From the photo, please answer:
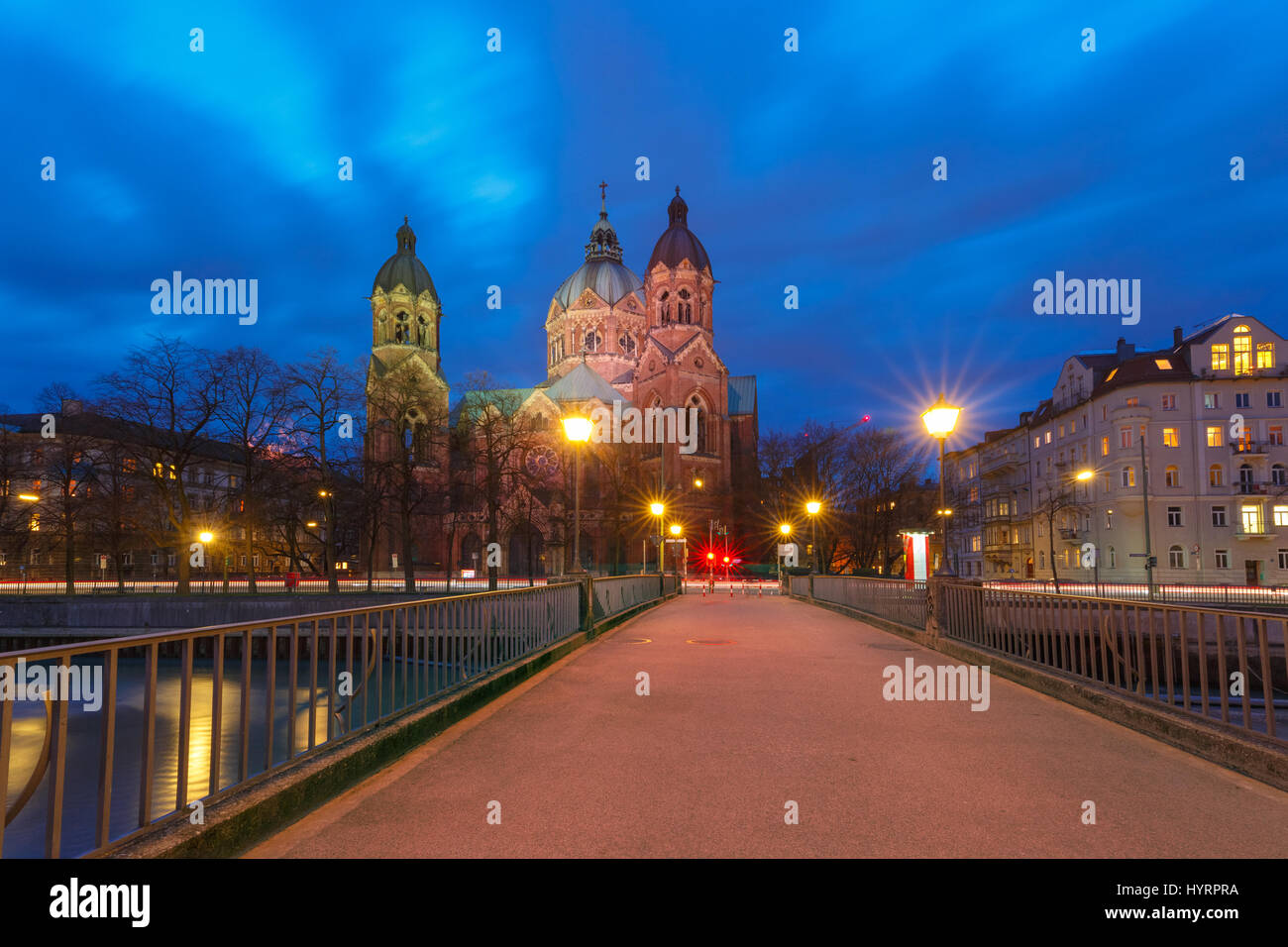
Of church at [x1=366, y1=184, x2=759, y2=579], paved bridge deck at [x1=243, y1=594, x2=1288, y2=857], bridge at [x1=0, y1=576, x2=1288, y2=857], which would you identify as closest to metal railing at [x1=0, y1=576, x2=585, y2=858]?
bridge at [x1=0, y1=576, x2=1288, y2=857]

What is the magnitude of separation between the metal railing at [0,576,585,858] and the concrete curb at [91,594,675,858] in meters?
0.10

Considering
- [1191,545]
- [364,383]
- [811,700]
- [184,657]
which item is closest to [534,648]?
[811,700]

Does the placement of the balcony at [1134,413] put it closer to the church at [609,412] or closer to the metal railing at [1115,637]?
the church at [609,412]

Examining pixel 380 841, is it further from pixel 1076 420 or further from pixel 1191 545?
pixel 1076 420

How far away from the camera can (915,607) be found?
606 inches

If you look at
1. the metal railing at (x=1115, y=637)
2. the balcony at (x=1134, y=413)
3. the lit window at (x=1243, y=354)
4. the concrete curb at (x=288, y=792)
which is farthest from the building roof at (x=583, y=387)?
the concrete curb at (x=288, y=792)

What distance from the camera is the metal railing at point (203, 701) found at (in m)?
3.37

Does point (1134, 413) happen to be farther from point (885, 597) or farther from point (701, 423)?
point (885, 597)

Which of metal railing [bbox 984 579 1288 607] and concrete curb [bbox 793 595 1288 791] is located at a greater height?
concrete curb [bbox 793 595 1288 791]

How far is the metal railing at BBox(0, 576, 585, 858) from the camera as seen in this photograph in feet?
11.0

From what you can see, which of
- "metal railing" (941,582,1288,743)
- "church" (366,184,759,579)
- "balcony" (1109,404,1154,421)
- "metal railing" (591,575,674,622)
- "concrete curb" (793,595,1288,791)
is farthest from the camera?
"church" (366,184,759,579)

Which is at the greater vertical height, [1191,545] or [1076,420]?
[1076,420]

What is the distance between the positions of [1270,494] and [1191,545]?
555 centimetres

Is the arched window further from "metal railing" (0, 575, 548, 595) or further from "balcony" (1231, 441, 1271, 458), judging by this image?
"balcony" (1231, 441, 1271, 458)
